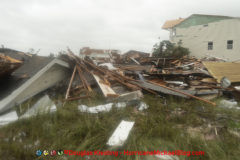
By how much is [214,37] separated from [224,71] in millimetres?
11708

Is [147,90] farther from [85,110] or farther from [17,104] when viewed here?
[17,104]

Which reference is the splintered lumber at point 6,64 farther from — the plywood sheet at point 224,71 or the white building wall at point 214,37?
the white building wall at point 214,37

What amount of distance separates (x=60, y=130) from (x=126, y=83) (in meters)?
2.13

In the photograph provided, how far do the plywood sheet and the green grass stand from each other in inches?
96.9

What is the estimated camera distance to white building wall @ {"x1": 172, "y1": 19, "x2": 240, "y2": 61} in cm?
1248

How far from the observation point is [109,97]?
2.77m

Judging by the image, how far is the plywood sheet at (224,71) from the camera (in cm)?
434

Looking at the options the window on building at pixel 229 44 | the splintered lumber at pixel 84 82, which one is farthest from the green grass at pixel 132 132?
the window on building at pixel 229 44

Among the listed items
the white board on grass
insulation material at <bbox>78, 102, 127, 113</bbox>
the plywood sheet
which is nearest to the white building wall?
the plywood sheet

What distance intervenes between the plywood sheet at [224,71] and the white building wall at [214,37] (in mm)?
10500

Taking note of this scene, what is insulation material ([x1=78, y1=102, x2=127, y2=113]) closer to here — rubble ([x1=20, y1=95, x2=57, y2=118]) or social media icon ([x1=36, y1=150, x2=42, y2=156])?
rubble ([x1=20, y1=95, x2=57, y2=118])

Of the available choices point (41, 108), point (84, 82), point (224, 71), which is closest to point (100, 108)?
point (41, 108)

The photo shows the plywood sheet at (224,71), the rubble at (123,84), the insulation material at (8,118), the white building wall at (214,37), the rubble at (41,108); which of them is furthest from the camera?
the white building wall at (214,37)

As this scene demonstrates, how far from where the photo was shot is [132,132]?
6.17ft
